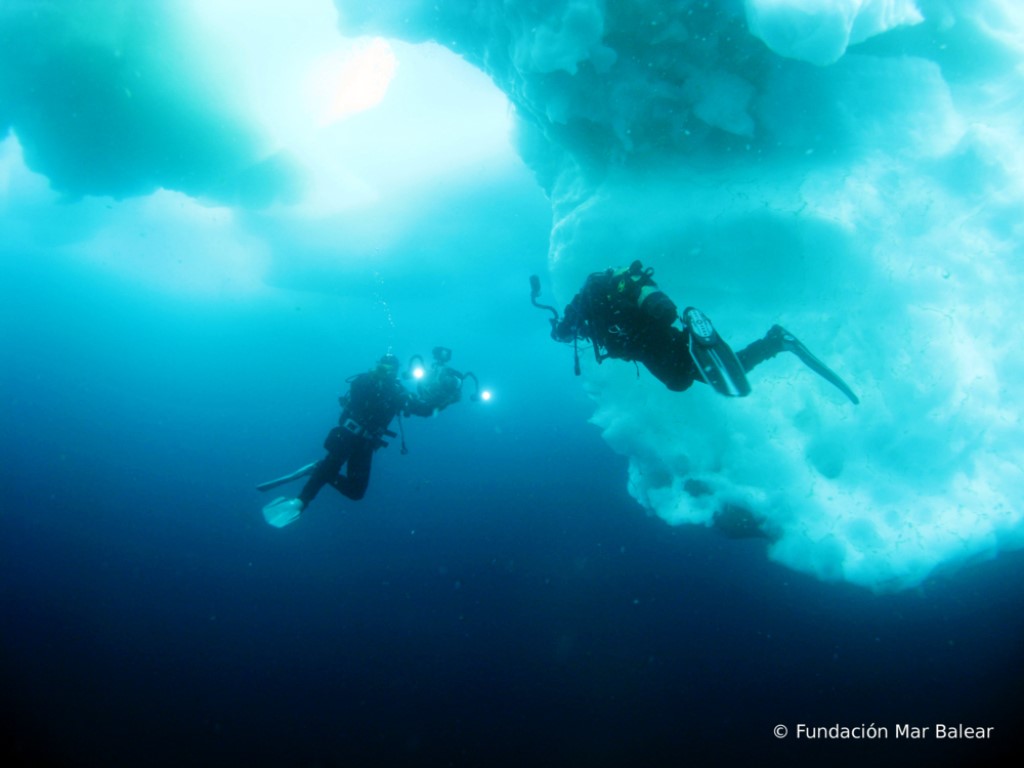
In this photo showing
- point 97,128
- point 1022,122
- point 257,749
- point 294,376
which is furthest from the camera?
point 294,376

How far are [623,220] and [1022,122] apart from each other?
17.1 ft

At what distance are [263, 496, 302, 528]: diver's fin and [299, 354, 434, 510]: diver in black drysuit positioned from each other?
49cm

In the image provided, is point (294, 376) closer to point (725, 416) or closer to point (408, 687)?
point (408, 687)

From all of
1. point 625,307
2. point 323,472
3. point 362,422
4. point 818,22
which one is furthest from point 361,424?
point 818,22

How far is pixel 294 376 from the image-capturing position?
5931cm

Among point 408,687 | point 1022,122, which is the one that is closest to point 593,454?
point 408,687

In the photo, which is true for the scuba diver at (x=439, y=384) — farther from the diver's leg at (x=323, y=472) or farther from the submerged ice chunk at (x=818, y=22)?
the submerged ice chunk at (x=818, y=22)

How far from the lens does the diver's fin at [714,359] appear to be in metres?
3.77

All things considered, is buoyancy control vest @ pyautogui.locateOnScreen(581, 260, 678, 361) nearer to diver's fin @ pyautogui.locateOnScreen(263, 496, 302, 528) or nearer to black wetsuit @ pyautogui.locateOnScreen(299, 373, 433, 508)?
black wetsuit @ pyautogui.locateOnScreen(299, 373, 433, 508)

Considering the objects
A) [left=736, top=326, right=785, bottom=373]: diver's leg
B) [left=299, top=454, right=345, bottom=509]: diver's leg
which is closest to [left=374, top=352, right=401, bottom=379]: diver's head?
[left=299, top=454, right=345, bottom=509]: diver's leg

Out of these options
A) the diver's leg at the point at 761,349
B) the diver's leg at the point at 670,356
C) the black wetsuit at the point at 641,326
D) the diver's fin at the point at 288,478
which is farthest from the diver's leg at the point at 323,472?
the diver's leg at the point at 761,349

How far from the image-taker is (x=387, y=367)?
24.9ft

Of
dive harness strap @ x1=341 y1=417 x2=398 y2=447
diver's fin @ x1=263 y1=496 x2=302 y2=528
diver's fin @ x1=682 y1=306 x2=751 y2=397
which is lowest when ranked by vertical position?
diver's fin @ x1=263 y1=496 x2=302 y2=528

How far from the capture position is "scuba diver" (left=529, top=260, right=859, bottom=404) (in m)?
3.84
